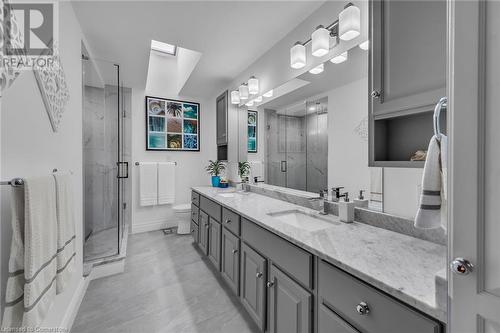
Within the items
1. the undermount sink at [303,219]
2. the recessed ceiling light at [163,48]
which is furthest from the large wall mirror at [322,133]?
the recessed ceiling light at [163,48]

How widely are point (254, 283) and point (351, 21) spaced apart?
182 centimetres

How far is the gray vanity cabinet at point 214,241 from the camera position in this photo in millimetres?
2131

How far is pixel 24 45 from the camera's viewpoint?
101 centimetres

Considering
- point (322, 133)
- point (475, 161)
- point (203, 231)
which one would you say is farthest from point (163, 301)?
point (475, 161)

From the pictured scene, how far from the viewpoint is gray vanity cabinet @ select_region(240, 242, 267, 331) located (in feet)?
4.53

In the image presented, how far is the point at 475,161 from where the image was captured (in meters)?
0.53

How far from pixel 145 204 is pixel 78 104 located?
2.09m

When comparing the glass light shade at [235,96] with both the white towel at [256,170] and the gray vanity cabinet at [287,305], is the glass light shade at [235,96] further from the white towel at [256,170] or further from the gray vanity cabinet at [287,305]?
the gray vanity cabinet at [287,305]

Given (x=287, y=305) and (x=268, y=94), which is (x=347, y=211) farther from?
(x=268, y=94)

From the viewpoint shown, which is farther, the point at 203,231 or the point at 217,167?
the point at 217,167

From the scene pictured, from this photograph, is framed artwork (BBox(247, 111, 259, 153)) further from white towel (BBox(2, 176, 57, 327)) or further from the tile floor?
white towel (BBox(2, 176, 57, 327))

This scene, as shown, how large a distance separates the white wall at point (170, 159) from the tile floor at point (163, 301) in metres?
1.10

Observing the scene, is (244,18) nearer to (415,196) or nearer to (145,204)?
(415,196)

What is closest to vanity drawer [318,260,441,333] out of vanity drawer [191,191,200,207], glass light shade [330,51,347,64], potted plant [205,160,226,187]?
glass light shade [330,51,347,64]
